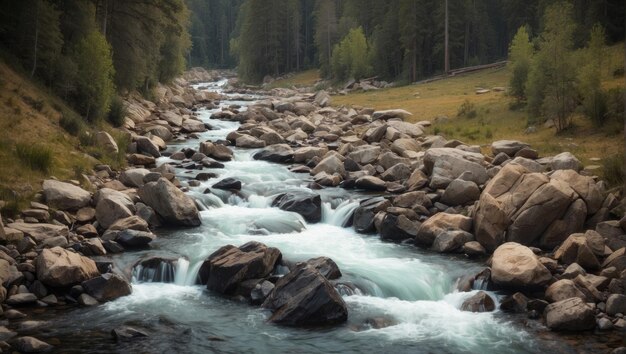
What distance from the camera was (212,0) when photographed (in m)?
183

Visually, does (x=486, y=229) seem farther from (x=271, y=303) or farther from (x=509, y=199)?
(x=271, y=303)

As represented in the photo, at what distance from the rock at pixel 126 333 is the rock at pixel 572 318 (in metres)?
9.51

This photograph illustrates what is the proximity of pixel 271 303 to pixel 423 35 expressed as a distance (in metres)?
62.3

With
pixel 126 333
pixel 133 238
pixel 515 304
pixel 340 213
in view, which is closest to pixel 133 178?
pixel 133 238

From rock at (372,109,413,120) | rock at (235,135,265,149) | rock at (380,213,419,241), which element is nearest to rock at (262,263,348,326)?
rock at (380,213,419,241)

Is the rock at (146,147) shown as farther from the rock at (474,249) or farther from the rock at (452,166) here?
the rock at (474,249)

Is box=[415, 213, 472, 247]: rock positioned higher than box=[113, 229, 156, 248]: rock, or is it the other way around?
box=[113, 229, 156, 248]: rock

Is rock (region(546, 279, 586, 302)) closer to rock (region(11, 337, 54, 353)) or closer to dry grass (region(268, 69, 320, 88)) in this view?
rock (region(11, 337, 54, 353))

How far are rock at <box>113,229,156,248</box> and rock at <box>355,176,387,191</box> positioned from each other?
35.7 ft

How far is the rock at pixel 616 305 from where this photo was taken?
14.1m

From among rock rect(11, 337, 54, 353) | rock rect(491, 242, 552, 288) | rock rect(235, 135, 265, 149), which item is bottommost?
rock rect(491, 242, 552, 288)

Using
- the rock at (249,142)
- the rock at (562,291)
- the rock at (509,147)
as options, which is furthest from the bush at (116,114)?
the rock at (562,291)

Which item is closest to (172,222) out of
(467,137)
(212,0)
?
(467,137)

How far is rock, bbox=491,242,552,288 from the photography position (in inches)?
621
